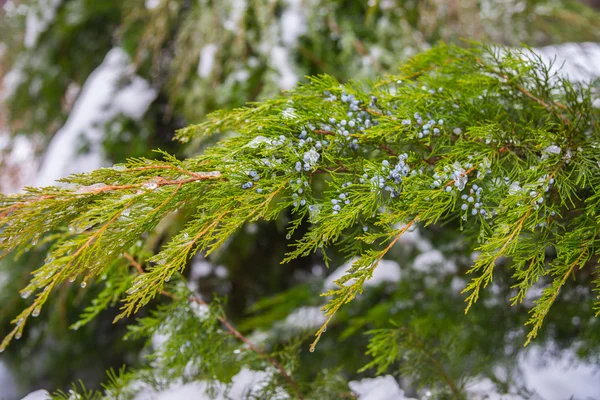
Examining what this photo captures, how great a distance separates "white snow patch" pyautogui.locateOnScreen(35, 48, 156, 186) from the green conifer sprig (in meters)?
0.97

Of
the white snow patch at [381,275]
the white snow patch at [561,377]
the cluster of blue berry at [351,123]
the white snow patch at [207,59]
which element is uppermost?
the white snow patch at [207,59]

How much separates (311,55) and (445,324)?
904 millimetres

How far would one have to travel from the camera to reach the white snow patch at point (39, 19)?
167 cm

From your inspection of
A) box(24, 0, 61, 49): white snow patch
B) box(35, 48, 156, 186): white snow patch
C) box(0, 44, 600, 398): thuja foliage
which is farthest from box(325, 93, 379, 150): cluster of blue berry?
box(24, 0, 61, 49): white snow patch

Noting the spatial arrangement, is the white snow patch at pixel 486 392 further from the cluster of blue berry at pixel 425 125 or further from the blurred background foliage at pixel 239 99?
the cluster of blue berry at pixel 425 125

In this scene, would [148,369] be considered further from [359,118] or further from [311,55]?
[311,55]

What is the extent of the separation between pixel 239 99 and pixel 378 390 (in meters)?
0.93

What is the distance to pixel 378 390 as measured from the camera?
2.45ft

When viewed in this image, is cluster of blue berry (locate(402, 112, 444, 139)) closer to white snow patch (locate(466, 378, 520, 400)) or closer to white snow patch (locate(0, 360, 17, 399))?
white snow patch (locate(466, 378, 520, 400))

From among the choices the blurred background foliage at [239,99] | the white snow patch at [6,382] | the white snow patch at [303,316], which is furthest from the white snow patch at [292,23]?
the white snow patch at [6,382]

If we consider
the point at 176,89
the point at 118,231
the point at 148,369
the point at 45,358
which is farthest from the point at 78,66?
the point at 118,231

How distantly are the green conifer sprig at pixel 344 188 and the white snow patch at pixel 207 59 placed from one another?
2.79ft

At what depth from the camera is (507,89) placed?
2.15ft

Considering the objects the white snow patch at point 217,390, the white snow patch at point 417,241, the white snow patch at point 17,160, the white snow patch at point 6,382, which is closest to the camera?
the white snow patch at point 217,390
